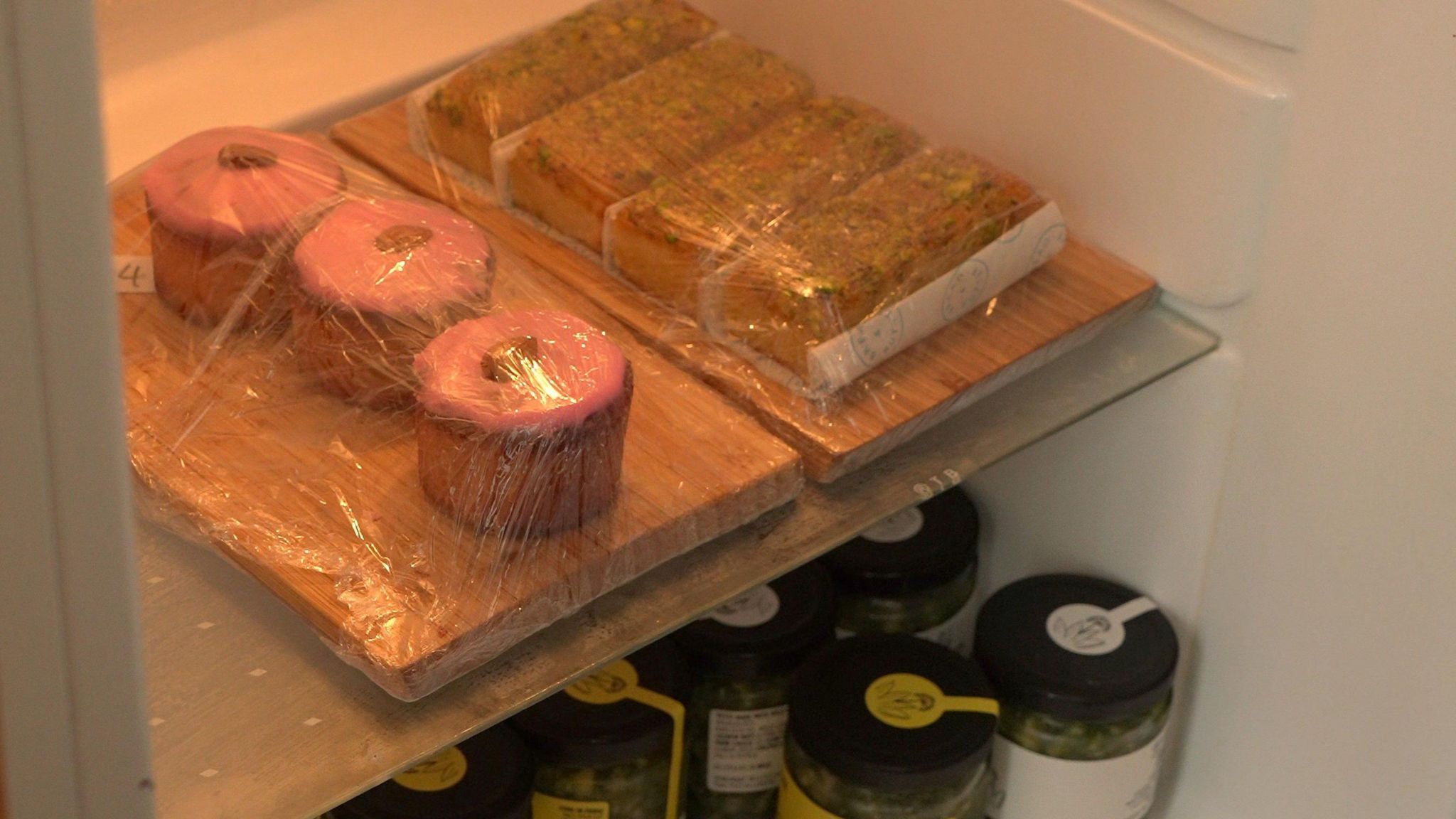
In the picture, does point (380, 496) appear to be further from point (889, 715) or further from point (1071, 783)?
point (1071, 783)

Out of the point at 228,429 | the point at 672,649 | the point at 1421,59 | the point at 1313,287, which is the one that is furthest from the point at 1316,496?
the point at 228,429

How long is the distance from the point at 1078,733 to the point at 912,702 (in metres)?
0.10

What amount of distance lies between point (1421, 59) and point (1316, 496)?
234 mm

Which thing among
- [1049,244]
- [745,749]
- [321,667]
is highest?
[1049,244]

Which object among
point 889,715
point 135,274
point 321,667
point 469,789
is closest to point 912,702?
point 889,715

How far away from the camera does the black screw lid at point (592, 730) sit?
2.79ft

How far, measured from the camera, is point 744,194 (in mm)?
855

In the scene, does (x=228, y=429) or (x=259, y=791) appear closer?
(x=259, y=791)

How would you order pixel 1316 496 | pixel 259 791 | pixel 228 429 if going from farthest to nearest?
pixel 1316 496 → pixel 228 429 → pixel 259 791

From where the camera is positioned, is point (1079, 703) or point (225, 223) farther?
point (1079, 703)

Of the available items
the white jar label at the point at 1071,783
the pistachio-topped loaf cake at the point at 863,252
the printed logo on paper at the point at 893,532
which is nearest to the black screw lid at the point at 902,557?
the printed logo on paper at the point at 893,532

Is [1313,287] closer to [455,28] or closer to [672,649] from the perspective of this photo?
[672,649]

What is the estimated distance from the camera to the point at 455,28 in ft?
3.42

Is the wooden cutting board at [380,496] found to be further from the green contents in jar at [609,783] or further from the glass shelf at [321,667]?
the green contents in jar at [609,783]
